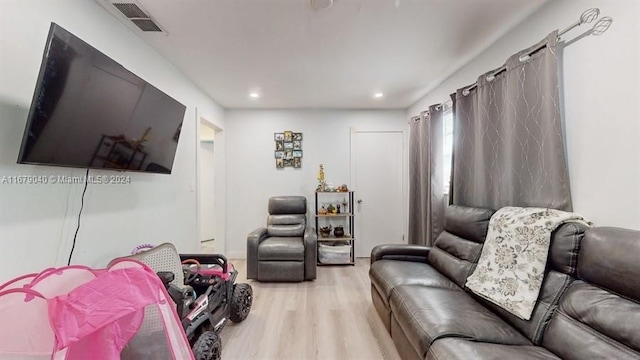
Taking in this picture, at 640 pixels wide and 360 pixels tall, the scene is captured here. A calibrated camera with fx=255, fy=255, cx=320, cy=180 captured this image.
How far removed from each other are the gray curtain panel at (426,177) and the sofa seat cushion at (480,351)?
5.92ft

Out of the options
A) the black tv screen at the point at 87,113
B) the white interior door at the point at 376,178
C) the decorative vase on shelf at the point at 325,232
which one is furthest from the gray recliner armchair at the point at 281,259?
the black tv screen at the point at 87,113

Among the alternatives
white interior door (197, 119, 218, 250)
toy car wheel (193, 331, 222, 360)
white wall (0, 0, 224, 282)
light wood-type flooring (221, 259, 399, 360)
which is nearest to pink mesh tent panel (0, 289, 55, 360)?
white wall (0, 0, 224, 282)

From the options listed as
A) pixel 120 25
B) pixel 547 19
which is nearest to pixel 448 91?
pixel 547 19

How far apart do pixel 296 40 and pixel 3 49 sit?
1.67m

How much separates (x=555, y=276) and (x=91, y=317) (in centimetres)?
211

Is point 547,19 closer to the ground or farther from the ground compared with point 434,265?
farther from the ground

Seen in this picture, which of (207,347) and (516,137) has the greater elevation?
(516,137)

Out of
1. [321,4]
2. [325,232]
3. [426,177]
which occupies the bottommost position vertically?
[325,232]

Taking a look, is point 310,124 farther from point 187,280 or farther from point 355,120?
point 187,280

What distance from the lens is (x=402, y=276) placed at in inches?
83.0

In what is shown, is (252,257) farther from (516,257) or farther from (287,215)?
(516,257)

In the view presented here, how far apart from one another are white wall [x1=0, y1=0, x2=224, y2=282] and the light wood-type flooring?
1159 millimetres

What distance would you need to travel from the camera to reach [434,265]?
2.40 m

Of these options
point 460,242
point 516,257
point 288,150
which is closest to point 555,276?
point 516,257
